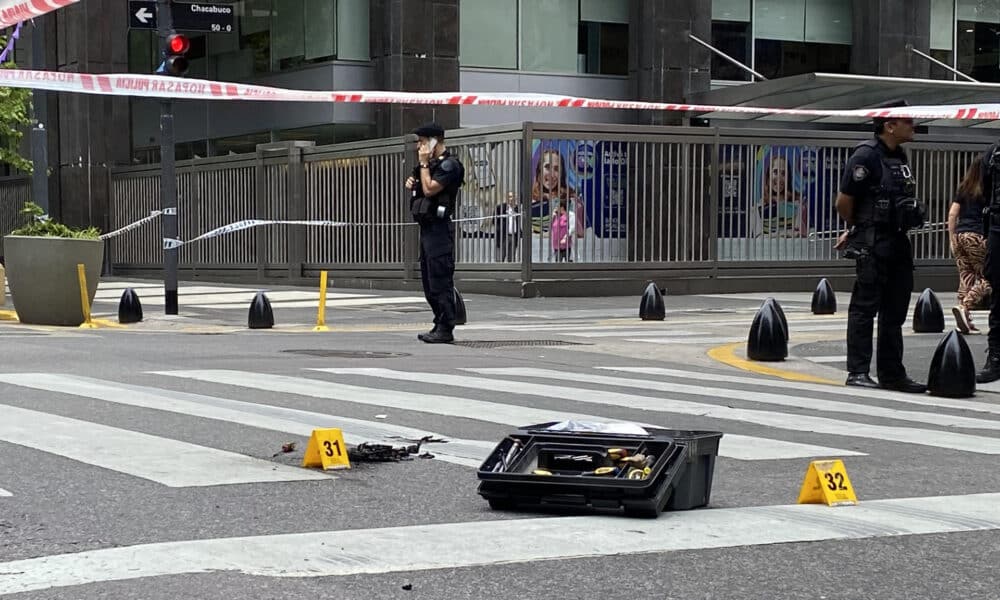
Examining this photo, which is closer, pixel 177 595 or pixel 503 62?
pixel 177 595

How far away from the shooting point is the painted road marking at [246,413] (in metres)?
7.38

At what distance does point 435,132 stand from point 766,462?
780 cm

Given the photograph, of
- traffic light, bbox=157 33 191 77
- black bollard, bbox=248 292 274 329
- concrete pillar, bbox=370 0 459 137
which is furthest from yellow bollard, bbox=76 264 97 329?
concrete pillar, bbox=370 0 459 137

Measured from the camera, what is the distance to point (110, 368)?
11281 millimetres

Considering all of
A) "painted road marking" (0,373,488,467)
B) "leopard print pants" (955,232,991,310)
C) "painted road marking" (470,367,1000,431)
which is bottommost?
"painted road marking" (470,367,1000,431)

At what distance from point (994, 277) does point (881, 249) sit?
3.79 feet

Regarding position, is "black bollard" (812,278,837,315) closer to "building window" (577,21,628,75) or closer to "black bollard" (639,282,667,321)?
"black bollard" (639,282,667,321)

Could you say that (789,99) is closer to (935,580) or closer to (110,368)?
(110,368)

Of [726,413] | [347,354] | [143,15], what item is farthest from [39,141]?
[726,413]

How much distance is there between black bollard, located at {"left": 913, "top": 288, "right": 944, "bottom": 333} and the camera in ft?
54.3

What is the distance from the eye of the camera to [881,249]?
10852 millimetres

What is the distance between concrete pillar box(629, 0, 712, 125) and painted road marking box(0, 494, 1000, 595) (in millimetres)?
29466

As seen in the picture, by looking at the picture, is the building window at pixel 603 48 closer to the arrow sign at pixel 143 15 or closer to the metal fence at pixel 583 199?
the metal fence at pixel 583 199

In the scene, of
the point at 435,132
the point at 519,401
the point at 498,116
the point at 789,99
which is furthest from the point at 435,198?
the point at 498,116
